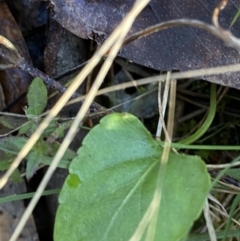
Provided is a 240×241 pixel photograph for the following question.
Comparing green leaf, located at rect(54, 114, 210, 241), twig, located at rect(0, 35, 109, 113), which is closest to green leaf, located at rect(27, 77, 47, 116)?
twig, located at rect(0, 35, 109, 113)

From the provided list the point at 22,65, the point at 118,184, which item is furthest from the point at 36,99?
the point at 118,184

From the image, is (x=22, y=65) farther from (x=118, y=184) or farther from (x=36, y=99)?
(x=118, y=184)

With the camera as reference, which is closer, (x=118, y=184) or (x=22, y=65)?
(x=118, y=184)

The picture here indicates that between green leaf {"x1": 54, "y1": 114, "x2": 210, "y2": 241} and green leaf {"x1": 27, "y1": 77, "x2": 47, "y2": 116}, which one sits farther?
green leaf {"x1": 27, "y1": 77, "x2": 47, "y2": 116}

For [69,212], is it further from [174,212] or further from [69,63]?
[69,63]

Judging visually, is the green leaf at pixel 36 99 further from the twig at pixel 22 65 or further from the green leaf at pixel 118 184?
the green leaf at pixel 118 184

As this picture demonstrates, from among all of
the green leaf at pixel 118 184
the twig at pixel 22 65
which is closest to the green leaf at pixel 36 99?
the twig at pixel 22 65

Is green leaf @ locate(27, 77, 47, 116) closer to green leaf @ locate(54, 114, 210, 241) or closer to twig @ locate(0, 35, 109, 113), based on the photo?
twig @ locate(0, 35, 109, 113)

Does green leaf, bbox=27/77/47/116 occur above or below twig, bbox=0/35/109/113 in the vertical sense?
below

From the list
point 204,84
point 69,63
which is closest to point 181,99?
point 204,84

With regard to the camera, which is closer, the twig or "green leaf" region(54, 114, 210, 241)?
"green leaf" region(54, 114, 210, 241)
